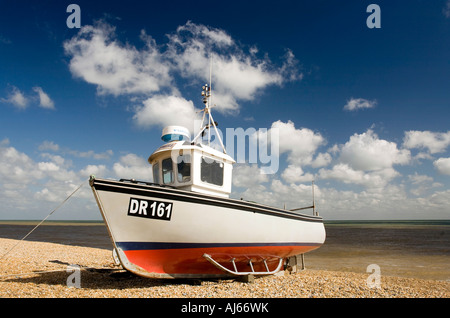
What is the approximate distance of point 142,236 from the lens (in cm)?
664

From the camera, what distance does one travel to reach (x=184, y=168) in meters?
8.22

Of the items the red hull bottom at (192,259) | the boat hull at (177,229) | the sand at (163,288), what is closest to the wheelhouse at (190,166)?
the boat hull at (177,229)

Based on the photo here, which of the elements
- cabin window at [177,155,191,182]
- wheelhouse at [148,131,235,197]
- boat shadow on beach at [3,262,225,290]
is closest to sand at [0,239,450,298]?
boat shadow on beach at [3,262,225,290]

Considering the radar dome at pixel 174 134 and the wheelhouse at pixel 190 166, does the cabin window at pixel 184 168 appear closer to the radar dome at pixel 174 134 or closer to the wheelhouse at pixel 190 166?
the wheelhouse at pixel 190 166

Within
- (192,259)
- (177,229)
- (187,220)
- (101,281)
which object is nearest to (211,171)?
(187,220)

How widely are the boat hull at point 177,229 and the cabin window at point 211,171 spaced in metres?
1.24

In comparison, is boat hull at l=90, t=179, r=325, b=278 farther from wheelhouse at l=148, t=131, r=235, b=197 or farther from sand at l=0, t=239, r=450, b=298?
wheelhouse at l=148, t=131, r=235, b=197

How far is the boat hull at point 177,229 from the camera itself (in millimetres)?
6414

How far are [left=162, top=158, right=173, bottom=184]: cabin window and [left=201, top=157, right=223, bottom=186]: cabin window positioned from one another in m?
1.03

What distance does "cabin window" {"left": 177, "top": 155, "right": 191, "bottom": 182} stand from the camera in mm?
8164

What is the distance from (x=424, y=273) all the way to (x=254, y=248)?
12.1m

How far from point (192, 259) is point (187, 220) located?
3.95 ft
